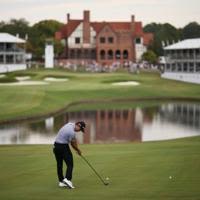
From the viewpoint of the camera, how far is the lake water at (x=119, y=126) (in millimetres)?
39156

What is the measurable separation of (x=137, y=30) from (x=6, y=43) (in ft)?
95.0

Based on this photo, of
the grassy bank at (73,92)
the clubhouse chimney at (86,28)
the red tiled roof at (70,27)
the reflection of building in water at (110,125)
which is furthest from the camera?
the red tiled roof at (70,27)

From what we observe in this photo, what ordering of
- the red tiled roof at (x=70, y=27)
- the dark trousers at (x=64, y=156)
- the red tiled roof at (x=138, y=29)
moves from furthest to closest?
the red tiled roof at (x=70, y=27) < the red tiled roof at (x=138, y=29) < the dark trousers at (x=64, y=156)

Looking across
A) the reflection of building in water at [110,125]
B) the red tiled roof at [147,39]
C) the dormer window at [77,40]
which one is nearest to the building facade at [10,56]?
the dormer window at [77,40]

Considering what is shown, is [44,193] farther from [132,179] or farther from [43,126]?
[43,126]

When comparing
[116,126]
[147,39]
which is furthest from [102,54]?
[116,126]

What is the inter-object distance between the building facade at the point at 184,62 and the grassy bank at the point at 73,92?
587 centimetres

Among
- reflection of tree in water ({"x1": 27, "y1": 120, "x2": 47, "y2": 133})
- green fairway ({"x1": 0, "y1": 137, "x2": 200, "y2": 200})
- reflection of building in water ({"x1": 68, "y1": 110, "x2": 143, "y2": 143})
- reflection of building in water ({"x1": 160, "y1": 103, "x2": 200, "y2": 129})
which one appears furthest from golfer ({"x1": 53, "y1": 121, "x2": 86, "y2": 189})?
reflection of building in water ({"x1": 160, "y1": 103, "x2": 200, "y2": 129})

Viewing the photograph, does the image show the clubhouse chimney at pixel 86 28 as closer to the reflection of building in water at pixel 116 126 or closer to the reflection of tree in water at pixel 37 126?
the reflection of building in water at pixel 116 126

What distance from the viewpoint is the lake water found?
3916cm

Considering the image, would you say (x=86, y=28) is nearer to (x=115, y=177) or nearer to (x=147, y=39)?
(x=147, y=39)

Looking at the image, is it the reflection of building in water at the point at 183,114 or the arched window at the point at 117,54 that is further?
the arched window at the point at 117,54

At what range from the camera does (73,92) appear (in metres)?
69.4

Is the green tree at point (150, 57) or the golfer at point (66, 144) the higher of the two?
the green tree at point (150, 57)
